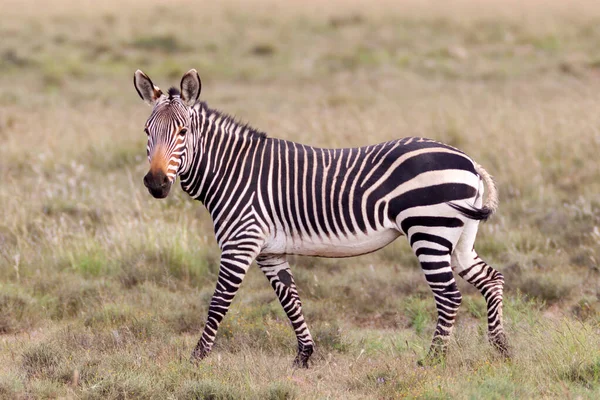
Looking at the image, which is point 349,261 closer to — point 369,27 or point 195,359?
point 195,359

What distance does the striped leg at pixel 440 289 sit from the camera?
553 centimetres

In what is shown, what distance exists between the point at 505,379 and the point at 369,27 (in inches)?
975

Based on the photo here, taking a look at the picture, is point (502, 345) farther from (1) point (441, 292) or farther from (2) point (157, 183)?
(2) point (157, 183)

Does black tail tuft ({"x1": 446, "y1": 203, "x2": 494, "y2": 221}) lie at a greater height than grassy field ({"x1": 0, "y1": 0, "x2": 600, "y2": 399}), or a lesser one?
greater

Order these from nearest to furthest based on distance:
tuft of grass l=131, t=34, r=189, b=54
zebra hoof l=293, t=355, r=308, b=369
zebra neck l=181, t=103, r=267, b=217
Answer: zebra neck l=181, t=103, r=267, b=217 → zebra hoof l=293, t=355, r=308, b=369 → tuft of grass l=131, t=34, r=189, b=54

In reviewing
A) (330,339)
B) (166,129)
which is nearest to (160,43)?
(330,339)

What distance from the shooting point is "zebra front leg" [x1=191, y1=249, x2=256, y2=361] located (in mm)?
5672

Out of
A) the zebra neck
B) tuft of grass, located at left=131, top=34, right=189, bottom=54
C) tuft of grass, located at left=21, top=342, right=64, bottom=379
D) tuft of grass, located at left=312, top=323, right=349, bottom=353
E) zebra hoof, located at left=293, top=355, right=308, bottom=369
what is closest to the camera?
tuft of grass, located at left=21, top=342, right=64, bottom=379

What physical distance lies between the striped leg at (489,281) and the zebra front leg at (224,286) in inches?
61.5

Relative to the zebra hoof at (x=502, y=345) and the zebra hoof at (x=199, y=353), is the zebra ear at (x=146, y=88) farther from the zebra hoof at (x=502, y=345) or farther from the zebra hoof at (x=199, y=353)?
the zebra hoof at (x=502, y=345)

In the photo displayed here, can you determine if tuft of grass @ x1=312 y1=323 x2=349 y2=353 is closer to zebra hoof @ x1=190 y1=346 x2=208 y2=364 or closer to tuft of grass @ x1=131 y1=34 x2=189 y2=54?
zebra hoof @ x1=190 y1=346 x2=208 y2=364

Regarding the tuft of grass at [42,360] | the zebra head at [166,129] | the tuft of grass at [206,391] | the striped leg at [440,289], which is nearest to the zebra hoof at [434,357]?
the striped leg at [440,289]

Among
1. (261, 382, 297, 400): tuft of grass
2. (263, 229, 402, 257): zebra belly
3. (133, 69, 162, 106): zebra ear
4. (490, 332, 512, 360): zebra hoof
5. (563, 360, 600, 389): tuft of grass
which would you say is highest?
(133, 69, 162, 106): zebra ear

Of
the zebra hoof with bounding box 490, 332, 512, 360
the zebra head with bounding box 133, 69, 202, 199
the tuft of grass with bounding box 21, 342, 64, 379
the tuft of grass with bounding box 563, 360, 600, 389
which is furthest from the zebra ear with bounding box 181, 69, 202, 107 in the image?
the tuft of grass with bounding box 563, 360, 600, 389
